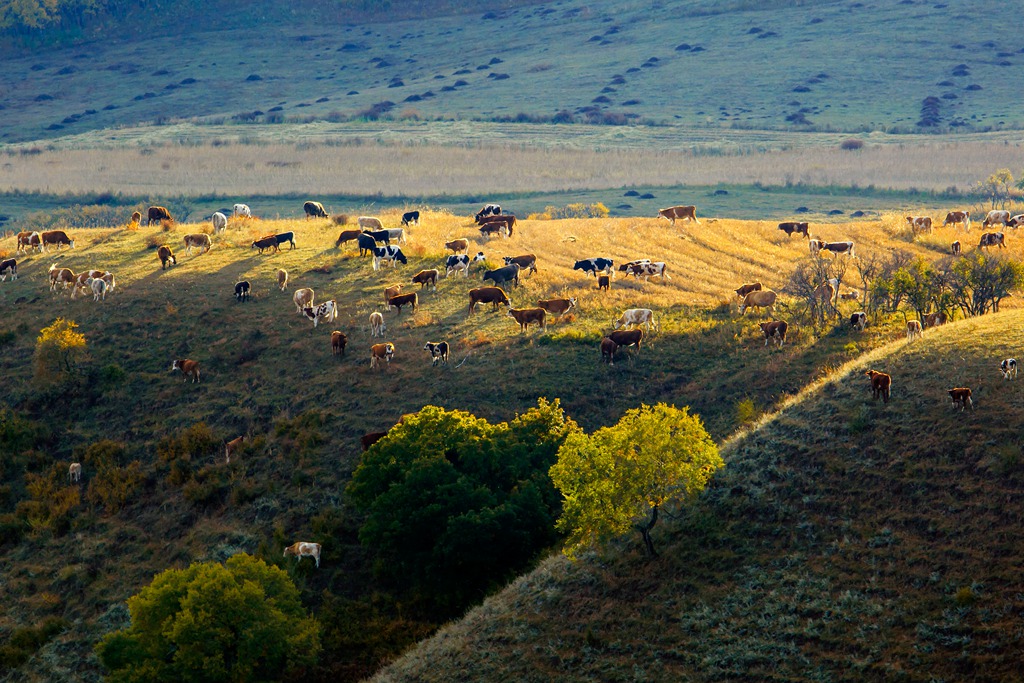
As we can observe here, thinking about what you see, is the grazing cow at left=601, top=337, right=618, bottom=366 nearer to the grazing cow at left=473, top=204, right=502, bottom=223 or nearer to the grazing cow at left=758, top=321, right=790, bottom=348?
the grazing cow at left=758, top=321, right=790, bottom=348

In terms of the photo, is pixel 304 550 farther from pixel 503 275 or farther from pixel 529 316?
pixel 503 275

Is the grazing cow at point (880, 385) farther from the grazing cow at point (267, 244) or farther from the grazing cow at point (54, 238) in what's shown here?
the grazing cow at point (54, 238)

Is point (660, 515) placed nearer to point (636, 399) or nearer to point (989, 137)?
point (636, 399)

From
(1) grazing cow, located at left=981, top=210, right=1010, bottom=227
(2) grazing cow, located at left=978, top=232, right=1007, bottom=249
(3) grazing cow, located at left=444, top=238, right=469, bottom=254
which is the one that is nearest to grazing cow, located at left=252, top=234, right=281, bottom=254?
(3) grazing cow, located at left=444, top=238, right=469, bottom=254

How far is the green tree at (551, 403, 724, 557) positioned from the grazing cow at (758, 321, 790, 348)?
1720 centimetres

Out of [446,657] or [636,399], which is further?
[636,399]

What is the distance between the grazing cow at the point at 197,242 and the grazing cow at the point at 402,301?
17.0m

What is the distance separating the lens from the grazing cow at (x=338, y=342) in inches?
1810

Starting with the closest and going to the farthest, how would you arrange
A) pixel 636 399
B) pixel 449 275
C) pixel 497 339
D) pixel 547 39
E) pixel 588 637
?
pixel 588 637 → pixel 636 399 → pixel 497 339 → pixel 449 275 → pixel 547 39

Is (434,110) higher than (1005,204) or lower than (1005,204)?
higher

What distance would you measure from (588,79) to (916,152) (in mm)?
64638

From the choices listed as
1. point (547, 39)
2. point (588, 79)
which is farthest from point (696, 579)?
point (547, 39)

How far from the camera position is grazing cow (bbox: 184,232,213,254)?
60875 millimetres

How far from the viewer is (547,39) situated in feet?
631
